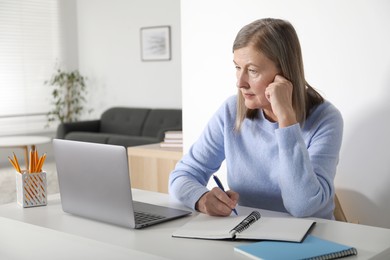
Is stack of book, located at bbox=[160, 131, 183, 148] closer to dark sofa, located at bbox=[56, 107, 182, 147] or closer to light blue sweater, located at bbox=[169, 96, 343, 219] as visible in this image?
light blue sweater, located at bbox=[169, 96, 343, 219]

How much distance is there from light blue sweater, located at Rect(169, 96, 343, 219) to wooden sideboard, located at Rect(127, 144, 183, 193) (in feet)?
3.81

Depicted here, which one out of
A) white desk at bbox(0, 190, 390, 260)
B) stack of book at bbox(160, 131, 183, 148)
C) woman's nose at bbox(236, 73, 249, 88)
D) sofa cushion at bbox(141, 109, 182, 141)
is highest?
woman's nose at bbox(236, 73, 249, 88)

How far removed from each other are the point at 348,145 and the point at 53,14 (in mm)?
6321

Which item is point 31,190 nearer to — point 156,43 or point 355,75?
point 355,75

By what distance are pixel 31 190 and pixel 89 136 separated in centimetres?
487

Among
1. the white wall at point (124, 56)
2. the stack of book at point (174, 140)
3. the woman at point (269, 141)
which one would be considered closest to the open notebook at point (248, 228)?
the woman at point (269, 141)

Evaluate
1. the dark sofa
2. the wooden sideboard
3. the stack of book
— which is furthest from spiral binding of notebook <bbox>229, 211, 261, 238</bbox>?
the dark sofa

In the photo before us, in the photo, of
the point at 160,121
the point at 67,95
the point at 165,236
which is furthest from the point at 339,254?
the point at 67,95

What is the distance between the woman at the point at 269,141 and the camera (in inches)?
65.6

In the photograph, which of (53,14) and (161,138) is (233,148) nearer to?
(161,138)

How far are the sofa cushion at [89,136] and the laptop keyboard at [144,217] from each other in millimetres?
4807

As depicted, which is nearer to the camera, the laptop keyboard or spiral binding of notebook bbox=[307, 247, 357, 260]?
spiral binding of notebook bbox=[307, 247, 357, 260]

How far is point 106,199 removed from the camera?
4.95 ft

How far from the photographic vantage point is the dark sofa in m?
6.64
